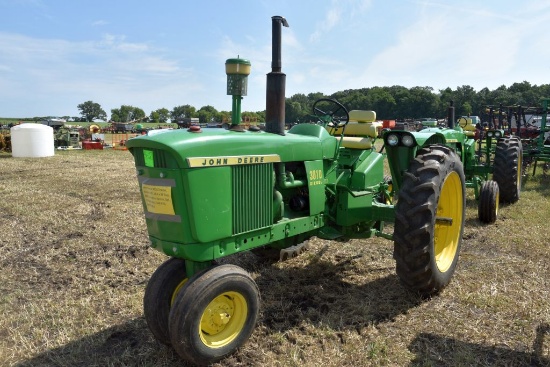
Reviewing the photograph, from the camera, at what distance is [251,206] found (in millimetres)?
2928

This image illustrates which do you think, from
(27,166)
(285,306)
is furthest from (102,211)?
(27,166)

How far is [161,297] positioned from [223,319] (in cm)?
43

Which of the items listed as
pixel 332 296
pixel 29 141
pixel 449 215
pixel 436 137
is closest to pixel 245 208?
pixel 332 296

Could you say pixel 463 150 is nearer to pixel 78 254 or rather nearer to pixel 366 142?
pixel 366 142

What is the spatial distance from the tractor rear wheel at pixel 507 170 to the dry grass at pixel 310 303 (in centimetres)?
94

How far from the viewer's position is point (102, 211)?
697 cm

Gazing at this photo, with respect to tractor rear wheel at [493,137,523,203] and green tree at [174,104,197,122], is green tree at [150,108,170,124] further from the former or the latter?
tractor rear wheel at [493,137,523,203]

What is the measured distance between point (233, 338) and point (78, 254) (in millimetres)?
2809

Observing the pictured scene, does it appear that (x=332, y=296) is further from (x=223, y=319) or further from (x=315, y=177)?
(x=223, y=319)

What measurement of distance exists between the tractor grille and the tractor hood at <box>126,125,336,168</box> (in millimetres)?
115

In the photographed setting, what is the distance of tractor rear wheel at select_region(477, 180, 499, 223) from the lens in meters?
5.87

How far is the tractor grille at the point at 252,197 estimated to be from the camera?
Result: 112 inches

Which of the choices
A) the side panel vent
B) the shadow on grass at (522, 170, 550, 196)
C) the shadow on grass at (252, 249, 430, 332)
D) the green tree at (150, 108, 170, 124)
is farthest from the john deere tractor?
the green tree at (150, 108, 170, 124)

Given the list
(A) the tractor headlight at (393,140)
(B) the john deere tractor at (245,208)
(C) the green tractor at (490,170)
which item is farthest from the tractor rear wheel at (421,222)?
(C) the green tractor at (490,170)
